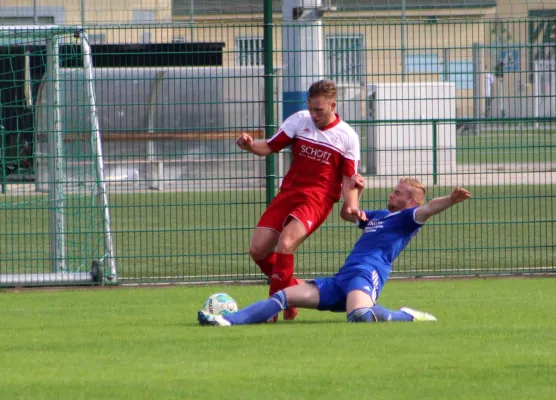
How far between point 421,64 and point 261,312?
16.5ft

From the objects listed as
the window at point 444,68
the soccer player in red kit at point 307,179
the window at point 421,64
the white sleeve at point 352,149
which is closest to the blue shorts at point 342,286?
the soccer player in red kit at point 307,179

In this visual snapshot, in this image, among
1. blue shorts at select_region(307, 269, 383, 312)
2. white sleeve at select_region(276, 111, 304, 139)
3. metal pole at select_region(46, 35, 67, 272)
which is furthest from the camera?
metal pole at select_region(46, 35, 67, 272)

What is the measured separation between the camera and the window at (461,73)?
1140cm

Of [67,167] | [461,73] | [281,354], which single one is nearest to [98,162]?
[67,167]

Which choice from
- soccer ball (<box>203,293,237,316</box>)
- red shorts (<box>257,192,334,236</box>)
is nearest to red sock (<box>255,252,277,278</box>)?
red shorts (<box>257,192,334,236</box>)

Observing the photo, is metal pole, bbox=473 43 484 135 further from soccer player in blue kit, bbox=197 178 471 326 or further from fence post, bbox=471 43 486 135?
soccer player in blue kit, bbox=197 178 471 326

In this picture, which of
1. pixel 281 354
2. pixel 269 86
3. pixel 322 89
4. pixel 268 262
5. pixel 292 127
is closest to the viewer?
pixel 281 354

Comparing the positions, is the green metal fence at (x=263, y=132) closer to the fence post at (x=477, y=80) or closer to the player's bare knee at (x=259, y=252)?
the fence post at (x=477, y=80)

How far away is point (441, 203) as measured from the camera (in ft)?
24.9

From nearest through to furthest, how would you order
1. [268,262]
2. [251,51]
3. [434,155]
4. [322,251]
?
1. [268,262]
2. [251,51]
3. [322,251]
4. [434,155]

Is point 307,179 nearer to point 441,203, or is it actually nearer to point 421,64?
point 441,203

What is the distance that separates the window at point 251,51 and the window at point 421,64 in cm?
174

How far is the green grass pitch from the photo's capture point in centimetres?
539

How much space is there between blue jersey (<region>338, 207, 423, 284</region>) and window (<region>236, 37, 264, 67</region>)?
346 centimetres
